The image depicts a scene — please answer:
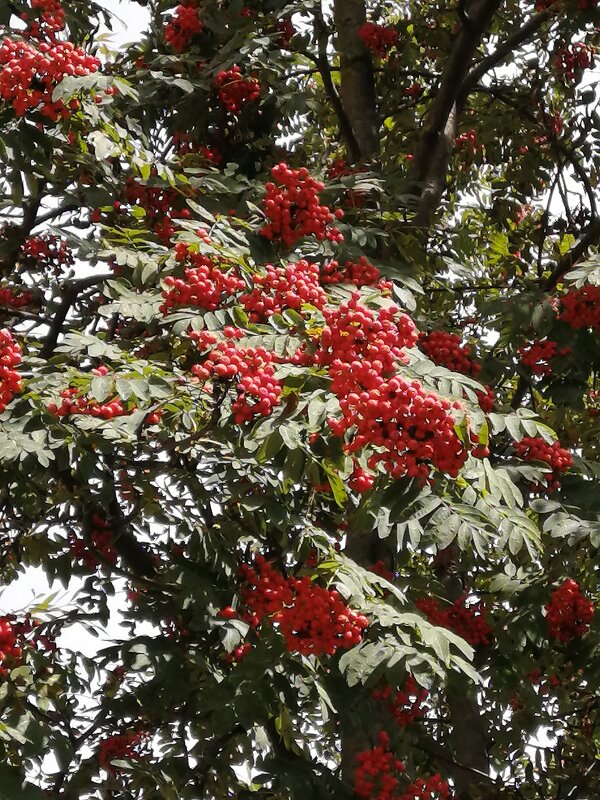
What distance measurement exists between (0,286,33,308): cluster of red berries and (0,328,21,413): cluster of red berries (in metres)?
2.14

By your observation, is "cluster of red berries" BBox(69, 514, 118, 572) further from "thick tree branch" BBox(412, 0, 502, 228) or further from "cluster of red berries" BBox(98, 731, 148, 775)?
"thick tree branch" BBox(412, 0, 502, 228)

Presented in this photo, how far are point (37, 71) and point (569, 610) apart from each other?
337 centimetres

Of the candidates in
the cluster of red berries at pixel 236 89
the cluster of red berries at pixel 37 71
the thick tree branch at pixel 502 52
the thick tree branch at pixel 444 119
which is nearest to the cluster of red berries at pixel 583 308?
the thick tree branch at pixel 444 119

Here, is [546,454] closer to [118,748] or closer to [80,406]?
[80,406]

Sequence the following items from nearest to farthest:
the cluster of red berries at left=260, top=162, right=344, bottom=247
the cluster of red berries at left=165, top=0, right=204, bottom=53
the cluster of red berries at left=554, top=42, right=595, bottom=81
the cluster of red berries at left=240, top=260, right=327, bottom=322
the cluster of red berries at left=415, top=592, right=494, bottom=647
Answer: the cluster of red berries at left=240, top=260, right=327, bottom=322 → the cluster of red berries at left=260, top=162, right=344, bottom=247 → the cluster of red berries at left=415, top=592, right=494, bottom=647 → the cluster of red berries at left=165, top=0, right=204, bottom=53 → the cluster of red berries at left=554, top=42, right=595, bottom=81

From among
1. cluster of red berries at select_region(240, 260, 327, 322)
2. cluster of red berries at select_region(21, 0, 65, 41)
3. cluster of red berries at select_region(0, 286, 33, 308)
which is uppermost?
cluster of red berries at select_region(21, 0, 65, 41)

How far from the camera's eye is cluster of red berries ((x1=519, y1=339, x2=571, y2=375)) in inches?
223

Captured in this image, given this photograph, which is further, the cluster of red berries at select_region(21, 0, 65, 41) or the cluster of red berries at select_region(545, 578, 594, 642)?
the cluster of red berries at select_region(545, 578, 594, 642)

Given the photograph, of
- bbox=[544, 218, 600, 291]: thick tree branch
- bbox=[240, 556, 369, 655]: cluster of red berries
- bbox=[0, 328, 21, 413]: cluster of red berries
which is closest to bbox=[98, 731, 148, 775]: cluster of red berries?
bbox=[240, 556, 369, 655]: cluster of red berries

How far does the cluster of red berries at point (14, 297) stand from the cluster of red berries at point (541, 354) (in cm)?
278

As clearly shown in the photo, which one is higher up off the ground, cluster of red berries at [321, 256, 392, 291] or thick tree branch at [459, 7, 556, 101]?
thick tree branch at [459, 7, 556, 101]

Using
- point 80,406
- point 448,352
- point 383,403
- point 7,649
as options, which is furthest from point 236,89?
point 383,403

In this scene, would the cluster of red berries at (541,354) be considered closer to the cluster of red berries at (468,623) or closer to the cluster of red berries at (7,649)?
the cluster of red berries at (468,623)

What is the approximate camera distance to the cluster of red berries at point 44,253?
673 centimetres
